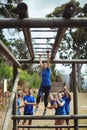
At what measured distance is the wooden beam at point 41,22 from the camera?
364 centimetres

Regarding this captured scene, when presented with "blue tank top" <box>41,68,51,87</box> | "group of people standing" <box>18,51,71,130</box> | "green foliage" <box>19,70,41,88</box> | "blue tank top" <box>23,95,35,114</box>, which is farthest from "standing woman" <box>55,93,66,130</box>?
"green foliage" <box>19,70,41,88</box>

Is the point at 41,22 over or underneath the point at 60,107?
over

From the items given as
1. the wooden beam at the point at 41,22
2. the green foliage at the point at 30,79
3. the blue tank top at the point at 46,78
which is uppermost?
the wooden beam at the point at 41,22

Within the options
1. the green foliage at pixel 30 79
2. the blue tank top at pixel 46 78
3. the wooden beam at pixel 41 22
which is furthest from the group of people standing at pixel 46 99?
the green foliage at pixel 30 79

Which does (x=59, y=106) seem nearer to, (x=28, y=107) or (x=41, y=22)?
(x=28, y=107)

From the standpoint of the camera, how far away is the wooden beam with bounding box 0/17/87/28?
3.64 metres

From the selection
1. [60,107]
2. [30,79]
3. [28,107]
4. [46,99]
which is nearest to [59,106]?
[60,107]

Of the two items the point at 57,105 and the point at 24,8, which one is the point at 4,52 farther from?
the point at 57,105

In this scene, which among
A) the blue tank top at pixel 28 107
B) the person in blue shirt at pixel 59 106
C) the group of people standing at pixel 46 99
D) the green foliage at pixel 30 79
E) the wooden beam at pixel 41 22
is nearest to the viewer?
the wooden beam at pixel 41 22

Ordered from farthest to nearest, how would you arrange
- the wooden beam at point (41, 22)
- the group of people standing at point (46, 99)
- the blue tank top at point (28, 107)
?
1. the blue tank top at point (28, 107)
2. the group of people standing at point (46, 99)
3. the wooden beam at point (41, 22)

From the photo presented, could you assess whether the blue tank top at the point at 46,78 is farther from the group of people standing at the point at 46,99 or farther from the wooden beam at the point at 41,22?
the wooden beam at the point at 41,22

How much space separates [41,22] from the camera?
12.1 feet

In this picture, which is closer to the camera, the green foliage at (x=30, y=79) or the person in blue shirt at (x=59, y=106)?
the person in blue shirt at (x=59, y=106)

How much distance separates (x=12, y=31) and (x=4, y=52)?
1435 millimetres
